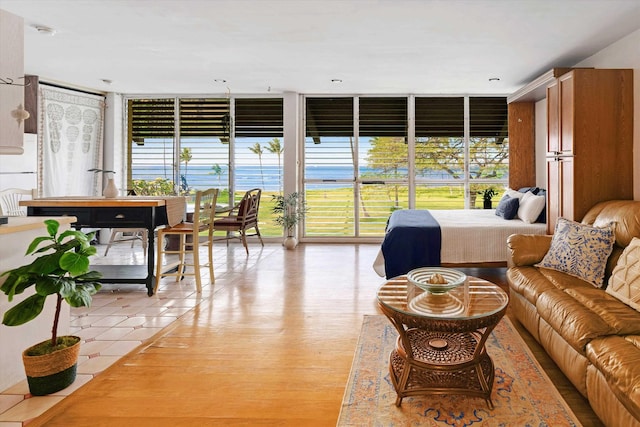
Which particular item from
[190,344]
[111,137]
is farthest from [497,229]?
[111,137]

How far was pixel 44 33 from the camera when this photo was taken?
3.75m

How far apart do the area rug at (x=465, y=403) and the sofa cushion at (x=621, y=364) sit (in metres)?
0.31

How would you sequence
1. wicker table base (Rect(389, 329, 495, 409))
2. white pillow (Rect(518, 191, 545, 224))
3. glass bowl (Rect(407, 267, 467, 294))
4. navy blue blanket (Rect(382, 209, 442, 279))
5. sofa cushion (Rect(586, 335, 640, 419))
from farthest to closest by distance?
white pillow (Rect(518, 191, 545, 224)), navy blue blanket (Rect(382, 209, 442, 279)), glass bowl (Rect(407, 267, 467, 294)), wicker table base (Rect(389, 329, 495, 409)), sofa cushion (Rect(586, 335, 640, 419))

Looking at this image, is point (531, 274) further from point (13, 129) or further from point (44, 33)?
point (44, 33)

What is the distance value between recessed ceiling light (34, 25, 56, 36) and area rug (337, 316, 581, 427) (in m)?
3.88

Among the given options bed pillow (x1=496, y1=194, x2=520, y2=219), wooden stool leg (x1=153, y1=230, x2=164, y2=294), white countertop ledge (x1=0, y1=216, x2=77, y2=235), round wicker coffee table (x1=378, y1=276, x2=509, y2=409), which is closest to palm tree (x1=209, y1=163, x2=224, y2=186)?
wooden stool leg (x1=153, y1=230, x2=164, y2=294)

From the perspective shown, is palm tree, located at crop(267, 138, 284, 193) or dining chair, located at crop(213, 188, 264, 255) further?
palm tree, located at crop(267, 138, 284, 193)

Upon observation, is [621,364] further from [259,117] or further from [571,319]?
[259,117]

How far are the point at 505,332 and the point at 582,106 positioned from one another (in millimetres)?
2200

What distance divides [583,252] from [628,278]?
1.62 feet

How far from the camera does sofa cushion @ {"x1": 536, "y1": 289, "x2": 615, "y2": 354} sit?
1.86m

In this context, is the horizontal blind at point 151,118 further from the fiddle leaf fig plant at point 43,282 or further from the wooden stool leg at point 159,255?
the fiddle leaf fig plant at point 43,282

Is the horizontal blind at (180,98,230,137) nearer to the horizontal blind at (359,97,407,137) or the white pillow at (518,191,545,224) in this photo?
the horizontal blind at (359,97,407,137)

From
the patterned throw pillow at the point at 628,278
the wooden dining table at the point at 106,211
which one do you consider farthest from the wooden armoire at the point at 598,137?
the wooden dining table at the point at 106,211
